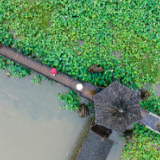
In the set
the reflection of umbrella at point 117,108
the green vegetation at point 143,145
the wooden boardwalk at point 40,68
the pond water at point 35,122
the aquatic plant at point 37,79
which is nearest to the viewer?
the reflection of umbrella at point 117,108

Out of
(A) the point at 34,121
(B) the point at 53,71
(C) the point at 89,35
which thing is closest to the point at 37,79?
(B) the point at 53,71

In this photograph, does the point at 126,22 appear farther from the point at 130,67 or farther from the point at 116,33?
the point at 130,67

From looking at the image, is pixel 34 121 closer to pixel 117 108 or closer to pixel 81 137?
pixel 81 137

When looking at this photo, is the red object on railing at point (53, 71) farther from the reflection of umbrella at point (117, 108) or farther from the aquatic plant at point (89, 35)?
the reflection of umbrella at point (117, 108)

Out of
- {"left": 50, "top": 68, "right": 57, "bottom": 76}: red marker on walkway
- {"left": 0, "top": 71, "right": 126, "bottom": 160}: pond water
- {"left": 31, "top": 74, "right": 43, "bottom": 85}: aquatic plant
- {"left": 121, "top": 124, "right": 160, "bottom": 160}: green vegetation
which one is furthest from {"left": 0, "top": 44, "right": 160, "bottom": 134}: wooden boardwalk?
{"left": 121, "top": 124, "right": 160, "bottom": 160}: green vegetation

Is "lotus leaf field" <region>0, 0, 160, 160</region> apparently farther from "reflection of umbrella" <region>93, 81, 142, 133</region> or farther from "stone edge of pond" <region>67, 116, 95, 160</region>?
"reflection of umbrella" <region>93, 81, 142, 133</region>

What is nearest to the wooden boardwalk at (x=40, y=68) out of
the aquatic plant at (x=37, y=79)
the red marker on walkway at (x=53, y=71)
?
the red marker on walkway at (x=53, y=71)
